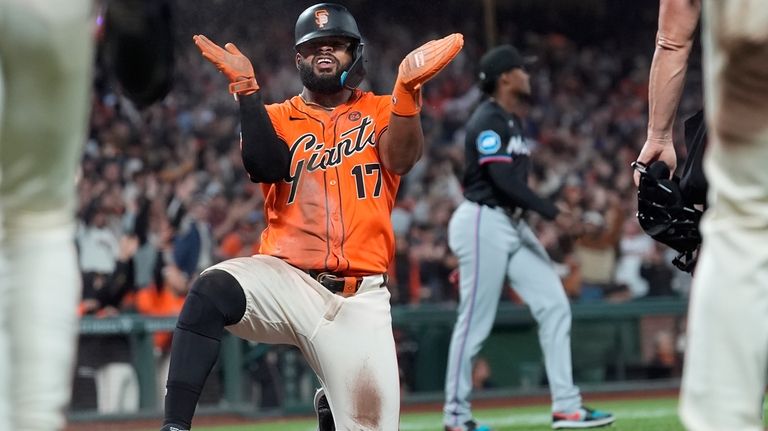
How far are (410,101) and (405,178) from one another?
Result: 10521 mm

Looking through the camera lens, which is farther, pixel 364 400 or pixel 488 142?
A: pixel 488 142

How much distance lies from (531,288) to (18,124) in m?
5.55

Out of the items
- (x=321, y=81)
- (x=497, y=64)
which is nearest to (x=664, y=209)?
(x=321, y=81)

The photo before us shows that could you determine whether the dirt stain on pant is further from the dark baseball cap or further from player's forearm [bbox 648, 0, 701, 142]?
the dark baseball cap

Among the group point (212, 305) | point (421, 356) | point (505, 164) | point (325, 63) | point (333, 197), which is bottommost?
point (421, 356)

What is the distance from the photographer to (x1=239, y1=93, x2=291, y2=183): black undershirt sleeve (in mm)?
5055

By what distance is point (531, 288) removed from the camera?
26.6 feet

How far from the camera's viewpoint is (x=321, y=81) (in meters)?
5.37

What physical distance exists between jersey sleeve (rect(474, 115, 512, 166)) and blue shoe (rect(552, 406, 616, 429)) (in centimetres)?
157

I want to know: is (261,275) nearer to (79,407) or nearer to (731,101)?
(731,101)

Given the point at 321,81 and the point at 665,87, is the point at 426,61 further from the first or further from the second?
the point at 665,87

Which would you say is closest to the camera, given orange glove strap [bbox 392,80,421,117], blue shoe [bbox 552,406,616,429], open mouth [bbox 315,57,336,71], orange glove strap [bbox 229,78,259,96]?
orange glove strap [bbox 392,80,421,117]

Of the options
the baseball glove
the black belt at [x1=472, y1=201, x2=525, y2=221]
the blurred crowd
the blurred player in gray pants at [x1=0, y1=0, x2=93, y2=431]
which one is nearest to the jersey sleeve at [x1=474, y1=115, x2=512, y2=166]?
the black belt at [x1=472, y1=201, x2=525, y2=221]

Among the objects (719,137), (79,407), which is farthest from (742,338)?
(79,407)
